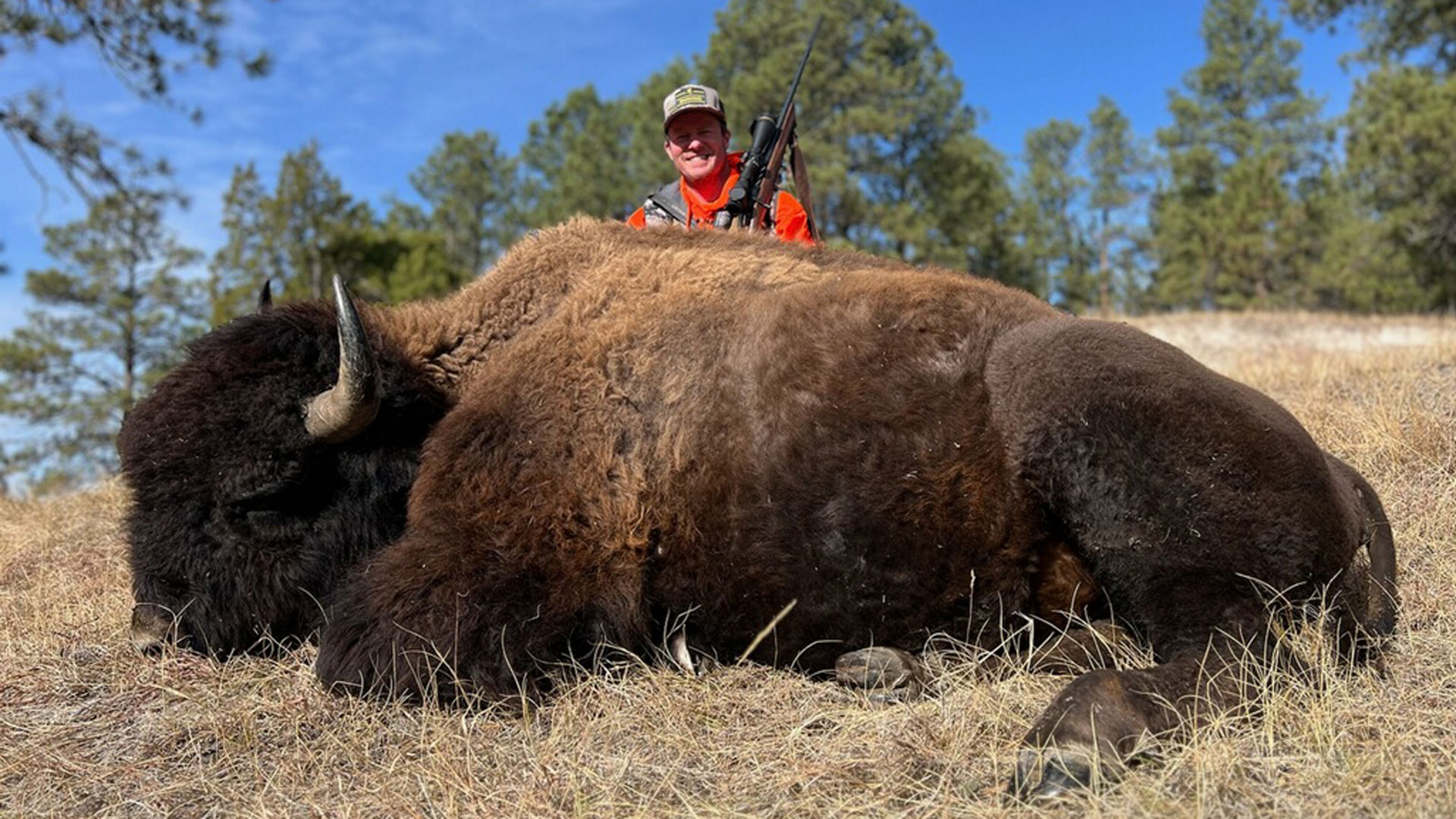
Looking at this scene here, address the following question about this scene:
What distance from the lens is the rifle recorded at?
632cm

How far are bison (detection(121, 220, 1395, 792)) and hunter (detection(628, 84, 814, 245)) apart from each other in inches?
97.5

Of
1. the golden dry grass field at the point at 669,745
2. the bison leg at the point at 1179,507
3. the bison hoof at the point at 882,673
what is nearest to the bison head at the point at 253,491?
the golden dry grass field at the point at 669,745

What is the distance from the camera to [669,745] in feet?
9.28

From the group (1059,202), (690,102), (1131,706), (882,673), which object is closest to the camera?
(1131,706)

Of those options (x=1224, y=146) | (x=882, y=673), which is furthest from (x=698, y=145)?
(x=1224, y=146)

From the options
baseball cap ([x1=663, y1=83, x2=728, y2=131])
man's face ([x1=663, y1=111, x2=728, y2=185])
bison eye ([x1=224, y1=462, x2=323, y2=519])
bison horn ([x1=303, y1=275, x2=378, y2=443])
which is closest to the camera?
bison horn ([x1=303, y1=275, x2=378, y2=443])

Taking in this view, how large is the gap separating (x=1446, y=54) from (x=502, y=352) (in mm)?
23061

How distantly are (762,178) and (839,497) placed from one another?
3.83 m

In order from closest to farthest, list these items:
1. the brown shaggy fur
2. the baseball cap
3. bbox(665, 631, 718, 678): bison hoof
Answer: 1. the brown shaggy fur
2. bbox(665, 631, 718, 678): bison hoof
3. the baseball cap

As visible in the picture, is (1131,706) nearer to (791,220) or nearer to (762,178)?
(791,220)

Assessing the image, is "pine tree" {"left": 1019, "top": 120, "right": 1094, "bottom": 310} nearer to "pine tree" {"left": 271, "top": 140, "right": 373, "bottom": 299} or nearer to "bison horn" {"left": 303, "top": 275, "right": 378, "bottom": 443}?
"pine tree" {"left": 271, "top": 140, "right": 373, "bottom": 299}

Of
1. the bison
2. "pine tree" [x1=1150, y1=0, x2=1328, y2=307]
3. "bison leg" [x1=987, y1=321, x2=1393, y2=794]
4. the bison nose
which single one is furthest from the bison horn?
"pine tree" [x1=1150, y1=0, x2=1328, y2=307]

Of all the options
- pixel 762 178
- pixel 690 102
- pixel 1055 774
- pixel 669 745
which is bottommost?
pixel 669 745

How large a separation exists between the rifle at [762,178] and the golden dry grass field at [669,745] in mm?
3703
